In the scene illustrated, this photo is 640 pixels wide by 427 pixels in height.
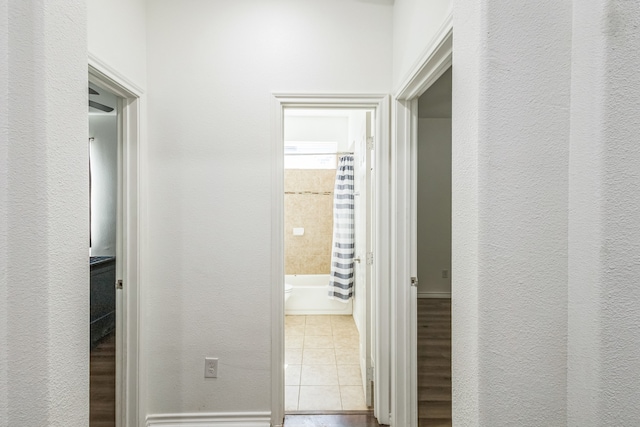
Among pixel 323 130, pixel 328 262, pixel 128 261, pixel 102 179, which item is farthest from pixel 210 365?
pixel 323 130

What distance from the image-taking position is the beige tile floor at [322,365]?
248 centimetres

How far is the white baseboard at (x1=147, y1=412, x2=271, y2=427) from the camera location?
83.8 inches

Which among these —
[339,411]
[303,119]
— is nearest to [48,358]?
[339,411]

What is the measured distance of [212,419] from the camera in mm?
2146

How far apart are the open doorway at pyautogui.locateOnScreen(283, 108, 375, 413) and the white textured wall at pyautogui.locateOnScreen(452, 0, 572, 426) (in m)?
1.33

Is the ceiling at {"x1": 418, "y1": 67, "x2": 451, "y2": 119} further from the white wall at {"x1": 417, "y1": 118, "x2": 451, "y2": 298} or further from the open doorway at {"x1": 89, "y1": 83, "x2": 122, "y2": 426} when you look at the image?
the open doorway at {"x1": 89, "y1": 83, "x2": 122, "y2": 426}

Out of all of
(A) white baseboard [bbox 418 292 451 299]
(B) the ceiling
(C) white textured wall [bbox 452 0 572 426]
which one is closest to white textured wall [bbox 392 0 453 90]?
(C) white textured wall [bbox 452 0 572 426]

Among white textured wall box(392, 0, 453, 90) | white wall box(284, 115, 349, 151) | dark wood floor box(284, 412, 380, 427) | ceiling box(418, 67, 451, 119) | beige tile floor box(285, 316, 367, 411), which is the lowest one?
dark wood floor box(284, 412, 380, 427)

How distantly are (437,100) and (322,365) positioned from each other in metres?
3.07

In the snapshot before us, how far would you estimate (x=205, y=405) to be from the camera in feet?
7.05

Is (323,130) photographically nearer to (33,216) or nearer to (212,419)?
(212,419)

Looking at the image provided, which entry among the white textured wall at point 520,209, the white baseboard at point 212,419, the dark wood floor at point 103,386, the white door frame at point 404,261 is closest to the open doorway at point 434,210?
the white door frame at point 404,261

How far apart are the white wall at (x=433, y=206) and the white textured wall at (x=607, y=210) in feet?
13.5

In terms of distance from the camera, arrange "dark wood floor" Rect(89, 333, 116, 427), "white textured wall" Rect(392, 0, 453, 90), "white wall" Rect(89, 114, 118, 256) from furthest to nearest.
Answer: "white wall" Rect(89, 114, 118, 256)
"dark wood floor" Rect(89, 333, 116, 427)
"white textured wall" Rect(392, 0, 453, 90)
